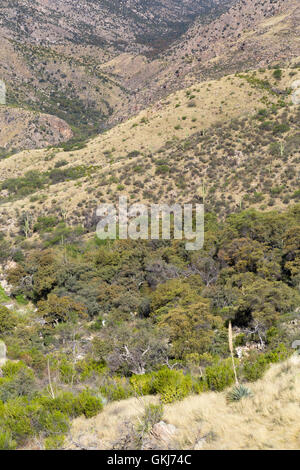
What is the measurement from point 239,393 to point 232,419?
78cm

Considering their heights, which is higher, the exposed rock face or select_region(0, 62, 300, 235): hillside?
the exposed rock face

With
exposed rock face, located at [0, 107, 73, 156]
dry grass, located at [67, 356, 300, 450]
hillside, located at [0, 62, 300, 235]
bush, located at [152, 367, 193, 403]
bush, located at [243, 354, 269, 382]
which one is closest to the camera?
dry grass, located at [67, 356, 300, 450]

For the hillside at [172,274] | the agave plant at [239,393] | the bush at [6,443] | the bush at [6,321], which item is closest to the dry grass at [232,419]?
the hillside at [172,274]

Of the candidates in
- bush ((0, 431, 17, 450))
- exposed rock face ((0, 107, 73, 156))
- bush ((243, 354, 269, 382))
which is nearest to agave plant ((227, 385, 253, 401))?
bush ((243, 354, 269, 382))

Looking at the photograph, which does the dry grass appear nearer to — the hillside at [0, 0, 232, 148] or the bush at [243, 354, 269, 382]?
the bush at [243, 354, 269, 382]

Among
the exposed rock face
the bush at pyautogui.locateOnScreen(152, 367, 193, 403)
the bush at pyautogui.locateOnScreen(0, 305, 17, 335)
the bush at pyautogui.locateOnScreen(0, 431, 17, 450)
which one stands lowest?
the bush at pyautogui.locateOnScreen(0, 305, 17, 335)

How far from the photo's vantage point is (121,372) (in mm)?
12781

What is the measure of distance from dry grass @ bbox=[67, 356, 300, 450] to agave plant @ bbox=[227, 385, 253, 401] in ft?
0.45

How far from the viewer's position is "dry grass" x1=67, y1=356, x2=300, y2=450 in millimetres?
5441

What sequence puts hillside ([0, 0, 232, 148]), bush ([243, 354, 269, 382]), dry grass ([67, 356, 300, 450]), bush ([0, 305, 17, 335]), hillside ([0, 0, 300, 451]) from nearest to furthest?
dry grass ([67, 356, 300, 450]) → hillside ([0, 0, 300, 451]) → bush ([243, 354, 269, 382]) → bush ([0, 305, 17, 335]) → hillside ([0, 0, 232, 148])

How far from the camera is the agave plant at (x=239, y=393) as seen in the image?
689 centimetres

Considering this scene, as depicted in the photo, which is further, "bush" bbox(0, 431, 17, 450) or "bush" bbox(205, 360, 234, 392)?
"bush" bbox(205, 360, 234, 392)

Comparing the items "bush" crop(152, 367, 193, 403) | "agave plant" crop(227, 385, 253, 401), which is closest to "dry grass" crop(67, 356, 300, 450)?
"agave plant" crop(227, 385, 253, 401)
